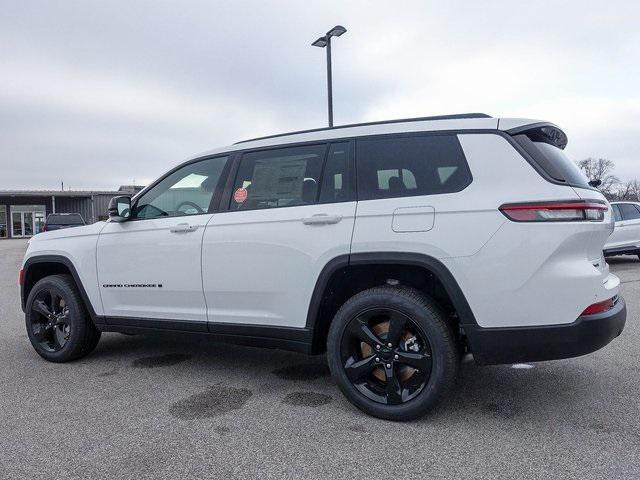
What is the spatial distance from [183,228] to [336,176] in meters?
1.28

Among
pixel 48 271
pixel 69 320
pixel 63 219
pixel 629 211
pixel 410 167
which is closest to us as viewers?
pixel 410 167

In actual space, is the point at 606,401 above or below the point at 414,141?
below

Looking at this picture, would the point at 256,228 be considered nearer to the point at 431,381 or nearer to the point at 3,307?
the point at 431,381

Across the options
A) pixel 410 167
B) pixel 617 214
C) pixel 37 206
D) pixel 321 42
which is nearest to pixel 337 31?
pixel 321 42

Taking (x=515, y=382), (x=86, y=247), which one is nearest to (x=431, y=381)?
(x=515, y=382)

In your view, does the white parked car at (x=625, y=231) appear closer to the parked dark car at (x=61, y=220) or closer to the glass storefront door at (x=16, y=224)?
the parked dark car at (x=61, y=220)

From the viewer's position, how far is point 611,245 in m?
11.6

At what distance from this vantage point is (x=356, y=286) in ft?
11.4

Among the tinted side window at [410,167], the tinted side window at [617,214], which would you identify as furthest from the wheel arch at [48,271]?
the tinted side window at [617,214]

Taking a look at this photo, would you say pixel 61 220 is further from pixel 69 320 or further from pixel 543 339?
pixel 543 339

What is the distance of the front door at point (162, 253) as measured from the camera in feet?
12.7

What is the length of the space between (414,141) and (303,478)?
2.10m

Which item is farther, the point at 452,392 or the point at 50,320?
the point at 50,320

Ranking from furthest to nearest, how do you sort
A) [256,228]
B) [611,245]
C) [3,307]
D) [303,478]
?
[611,245]
[3,307]
[256,228]
[303,478]
